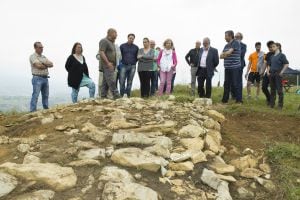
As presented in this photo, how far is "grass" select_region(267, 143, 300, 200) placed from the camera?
5754 millimetres

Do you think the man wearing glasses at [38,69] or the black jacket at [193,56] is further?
the black jacket at [193,56]

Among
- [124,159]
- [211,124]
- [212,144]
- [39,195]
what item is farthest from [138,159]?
[211,124]

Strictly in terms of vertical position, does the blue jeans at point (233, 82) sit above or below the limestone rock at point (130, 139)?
above

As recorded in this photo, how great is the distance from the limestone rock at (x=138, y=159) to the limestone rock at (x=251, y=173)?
1231 mm

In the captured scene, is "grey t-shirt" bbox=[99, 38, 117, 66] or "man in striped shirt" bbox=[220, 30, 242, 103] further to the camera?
"man in striped shirt" bbox=[220, 30, 242, 103]

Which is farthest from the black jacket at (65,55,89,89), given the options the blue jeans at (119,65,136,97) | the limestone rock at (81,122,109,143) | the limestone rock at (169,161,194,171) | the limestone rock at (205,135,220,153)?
the limestone rock at (169,161,194,171)

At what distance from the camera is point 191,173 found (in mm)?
5648

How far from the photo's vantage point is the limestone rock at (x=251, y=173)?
19.7 feet

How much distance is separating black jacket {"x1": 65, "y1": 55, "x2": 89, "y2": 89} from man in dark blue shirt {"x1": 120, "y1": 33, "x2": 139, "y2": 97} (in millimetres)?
1287

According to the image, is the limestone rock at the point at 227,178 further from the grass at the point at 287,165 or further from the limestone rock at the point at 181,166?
the grass at the point at 287,165

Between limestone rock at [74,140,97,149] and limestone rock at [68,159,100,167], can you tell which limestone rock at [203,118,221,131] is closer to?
limestone rock at [74,140,97,149]

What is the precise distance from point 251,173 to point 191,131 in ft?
4.18

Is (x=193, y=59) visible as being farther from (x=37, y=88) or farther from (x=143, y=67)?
(x=37, y=88)

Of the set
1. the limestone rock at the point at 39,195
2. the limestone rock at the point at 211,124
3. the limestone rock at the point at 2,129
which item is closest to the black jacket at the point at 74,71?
the limestone rock at the point at 2,129
